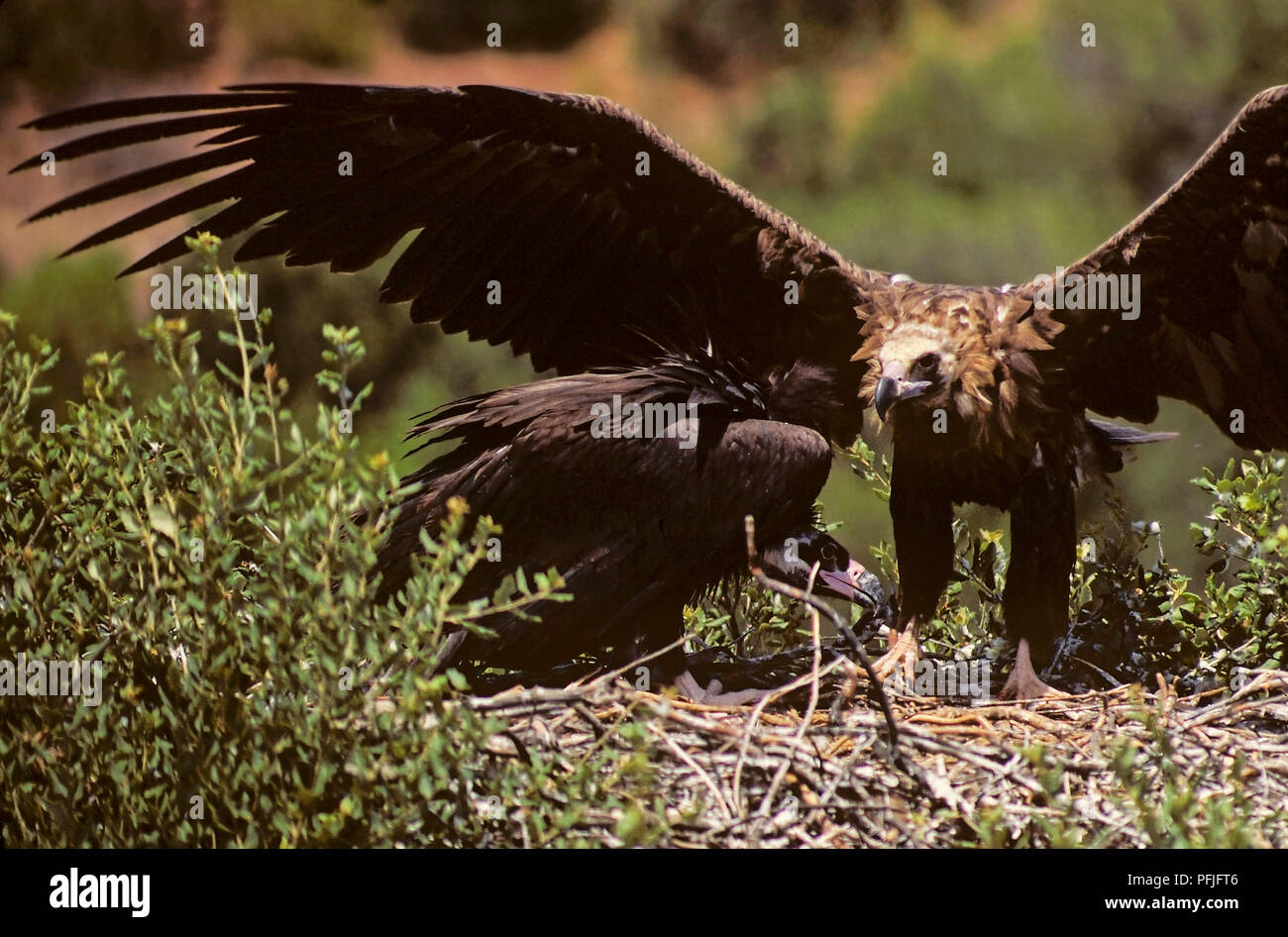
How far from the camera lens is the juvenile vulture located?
12.9 feet

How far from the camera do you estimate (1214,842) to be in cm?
248

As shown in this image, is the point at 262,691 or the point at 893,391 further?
the point at 893,391

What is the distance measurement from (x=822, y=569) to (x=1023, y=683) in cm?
72

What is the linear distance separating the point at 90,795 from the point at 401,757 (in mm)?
757

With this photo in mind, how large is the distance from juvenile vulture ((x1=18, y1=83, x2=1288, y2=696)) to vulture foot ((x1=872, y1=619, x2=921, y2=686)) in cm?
1

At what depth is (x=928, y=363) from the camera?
4145mm

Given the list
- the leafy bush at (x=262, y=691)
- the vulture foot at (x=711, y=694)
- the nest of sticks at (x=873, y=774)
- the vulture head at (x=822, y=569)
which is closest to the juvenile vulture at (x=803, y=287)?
the vulture head at (x=822, y=569)

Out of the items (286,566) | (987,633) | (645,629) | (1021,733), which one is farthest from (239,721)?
(987,633)

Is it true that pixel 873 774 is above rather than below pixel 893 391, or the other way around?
below

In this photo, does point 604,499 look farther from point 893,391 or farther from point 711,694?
point 893,391

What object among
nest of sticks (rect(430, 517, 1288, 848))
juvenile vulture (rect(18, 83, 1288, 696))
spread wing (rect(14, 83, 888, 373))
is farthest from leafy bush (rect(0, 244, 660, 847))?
juvenile vulture (rect(18, 83, 1288, 696))

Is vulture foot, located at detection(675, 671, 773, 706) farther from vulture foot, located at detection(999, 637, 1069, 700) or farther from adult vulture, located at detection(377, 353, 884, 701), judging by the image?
vulture foot, located at detection(999, 637, 1069, 700)

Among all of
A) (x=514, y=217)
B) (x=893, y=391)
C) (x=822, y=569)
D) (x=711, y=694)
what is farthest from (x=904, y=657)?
(x=514, y=217)

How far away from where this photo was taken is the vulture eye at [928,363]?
412 cm
